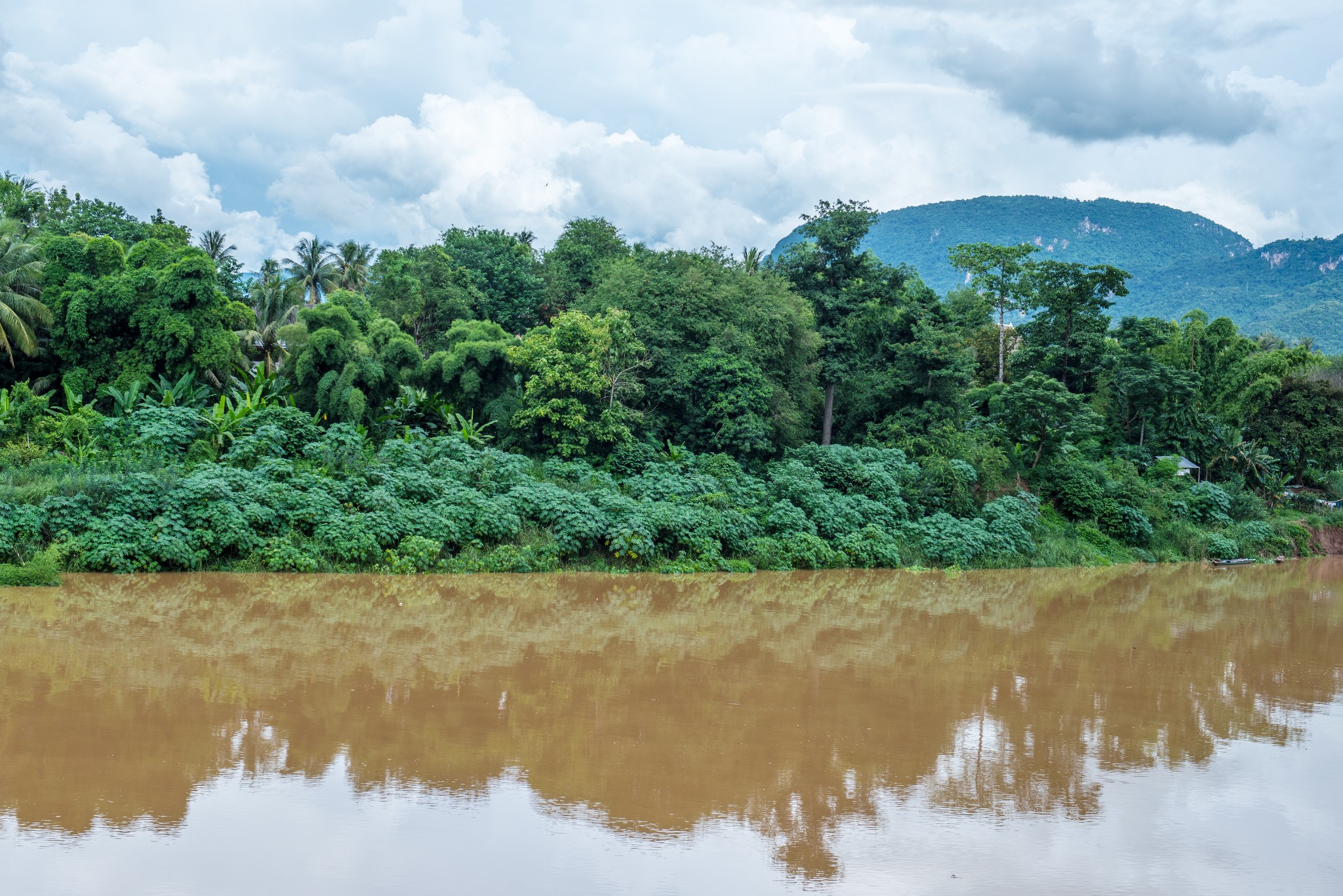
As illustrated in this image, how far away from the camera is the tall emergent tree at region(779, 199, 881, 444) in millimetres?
23250

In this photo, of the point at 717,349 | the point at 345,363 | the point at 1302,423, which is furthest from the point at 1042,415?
the point at 345,363

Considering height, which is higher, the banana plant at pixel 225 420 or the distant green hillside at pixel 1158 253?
the distant green hillside at pixel 1158 253

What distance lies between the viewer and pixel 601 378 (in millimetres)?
18906

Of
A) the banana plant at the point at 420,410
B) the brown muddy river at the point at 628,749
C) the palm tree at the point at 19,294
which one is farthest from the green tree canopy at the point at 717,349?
the palm tree at the point at 19,294

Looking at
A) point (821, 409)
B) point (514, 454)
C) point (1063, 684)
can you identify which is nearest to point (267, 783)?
point (1063, 684)

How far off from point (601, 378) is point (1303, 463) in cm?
2209

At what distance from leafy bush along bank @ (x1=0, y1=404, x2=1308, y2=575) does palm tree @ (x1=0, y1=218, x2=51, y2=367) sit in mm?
3389

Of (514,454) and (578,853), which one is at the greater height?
(514,454)

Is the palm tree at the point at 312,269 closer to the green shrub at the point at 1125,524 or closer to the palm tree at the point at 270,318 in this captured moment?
the palm tree at the point at 270,318

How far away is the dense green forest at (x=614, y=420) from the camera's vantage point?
47.6 feet

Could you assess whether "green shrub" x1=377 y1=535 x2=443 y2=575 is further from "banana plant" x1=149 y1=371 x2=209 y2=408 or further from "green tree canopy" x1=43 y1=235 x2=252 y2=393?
"green tree canopy" x1=43 y1=235 x2=252 y2=393

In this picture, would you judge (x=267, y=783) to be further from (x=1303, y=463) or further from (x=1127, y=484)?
(x=1303, y=463)

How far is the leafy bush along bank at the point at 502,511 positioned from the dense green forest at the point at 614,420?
2.2 inches

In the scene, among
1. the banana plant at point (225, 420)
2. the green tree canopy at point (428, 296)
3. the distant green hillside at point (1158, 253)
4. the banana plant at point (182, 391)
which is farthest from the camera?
the distant green hillside at point (1158, 253)
